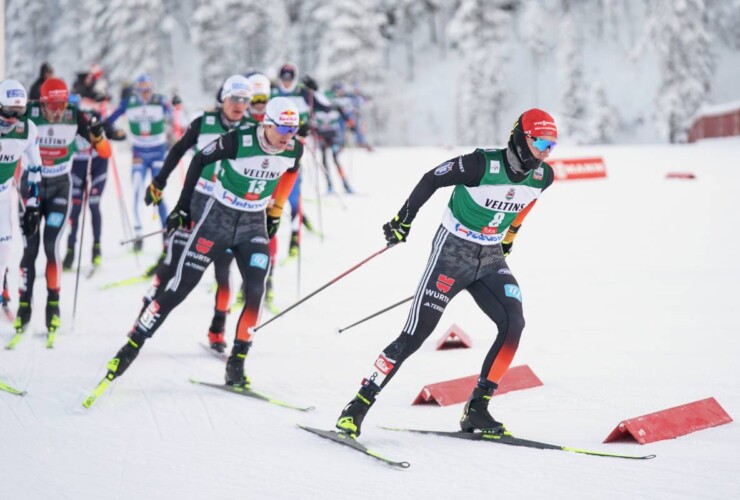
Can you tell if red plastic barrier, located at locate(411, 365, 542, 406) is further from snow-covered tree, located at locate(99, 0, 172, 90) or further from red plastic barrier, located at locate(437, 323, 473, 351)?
snow-covered tree, located at locate(99, 0, 172, 90)

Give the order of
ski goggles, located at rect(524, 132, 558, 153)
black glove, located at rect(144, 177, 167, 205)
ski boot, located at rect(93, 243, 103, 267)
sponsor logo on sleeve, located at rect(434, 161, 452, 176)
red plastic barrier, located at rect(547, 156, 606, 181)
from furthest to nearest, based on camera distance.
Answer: red plastic barrier, located at rect(547, 156, 606, 181), ski boot, located at rect(93, 243, 103, 267), black glove, located at rect(144, 177, 167, 205), sponsor logo on sleeve, located at rect(434, 161, 452, 176), ski goggles, located at rect(524, 132, 558, 153)

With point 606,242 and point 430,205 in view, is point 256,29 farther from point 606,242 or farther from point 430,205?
point 606,242

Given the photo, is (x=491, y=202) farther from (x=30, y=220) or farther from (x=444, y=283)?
(x=30, y=220)

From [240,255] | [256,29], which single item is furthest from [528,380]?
[256,29]

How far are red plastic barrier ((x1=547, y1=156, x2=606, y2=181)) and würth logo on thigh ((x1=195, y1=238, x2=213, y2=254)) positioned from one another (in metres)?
12.0

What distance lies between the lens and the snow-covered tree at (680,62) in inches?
1548

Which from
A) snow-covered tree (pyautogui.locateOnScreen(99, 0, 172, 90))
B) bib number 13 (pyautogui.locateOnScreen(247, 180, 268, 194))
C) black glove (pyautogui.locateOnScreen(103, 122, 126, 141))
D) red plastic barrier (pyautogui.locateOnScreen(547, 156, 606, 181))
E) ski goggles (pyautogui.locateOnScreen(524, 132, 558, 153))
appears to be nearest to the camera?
ski goggles (pyautogui.locateOnScreen(524, 132, 558, 153))

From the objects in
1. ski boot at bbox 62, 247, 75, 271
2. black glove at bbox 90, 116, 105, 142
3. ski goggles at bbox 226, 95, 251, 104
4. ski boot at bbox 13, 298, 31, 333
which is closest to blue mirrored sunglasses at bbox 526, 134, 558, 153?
ski goggles at bbox 226, 95, 251, 104

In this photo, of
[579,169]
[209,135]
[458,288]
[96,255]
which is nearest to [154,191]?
[209,135]

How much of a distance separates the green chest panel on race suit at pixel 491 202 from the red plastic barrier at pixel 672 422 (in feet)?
4.36

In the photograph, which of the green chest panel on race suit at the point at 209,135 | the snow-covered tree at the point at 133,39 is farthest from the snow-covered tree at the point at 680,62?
the green chest panel on race suit at the point at 209,135

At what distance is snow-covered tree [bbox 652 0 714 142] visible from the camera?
39.3 m

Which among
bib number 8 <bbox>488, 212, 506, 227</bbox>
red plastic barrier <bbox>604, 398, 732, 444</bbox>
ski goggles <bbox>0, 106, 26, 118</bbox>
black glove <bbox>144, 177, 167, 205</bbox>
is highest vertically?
ski goggles <bbox>0, 106, 26, 118</bbox>

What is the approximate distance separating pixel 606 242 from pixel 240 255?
713 centimetres
